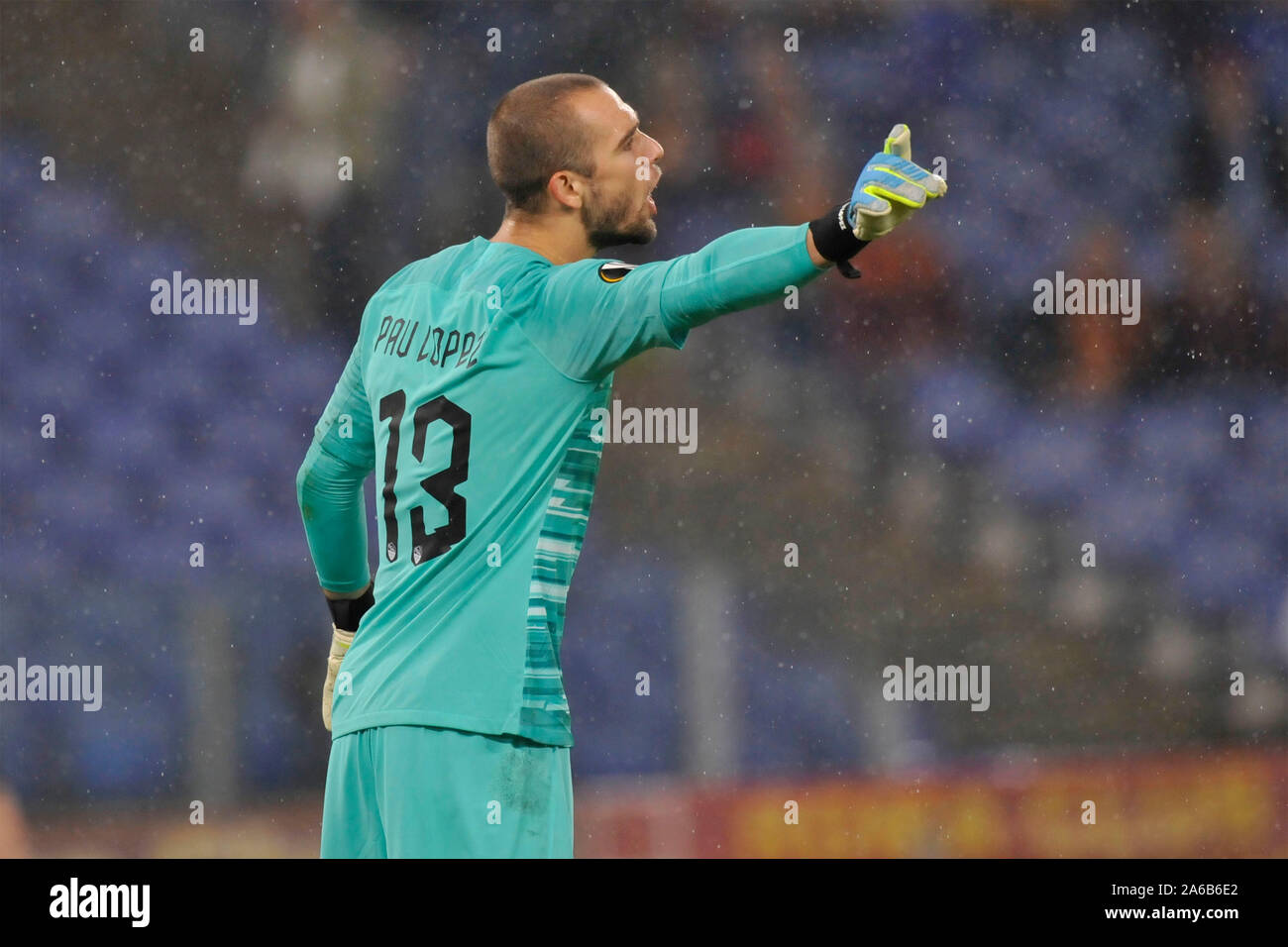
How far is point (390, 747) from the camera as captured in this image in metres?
2.43

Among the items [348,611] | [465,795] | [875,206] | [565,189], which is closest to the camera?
[875,206]

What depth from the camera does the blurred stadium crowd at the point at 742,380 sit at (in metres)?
6.87

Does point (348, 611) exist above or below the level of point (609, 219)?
below

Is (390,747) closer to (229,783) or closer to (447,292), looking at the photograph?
(447,292)


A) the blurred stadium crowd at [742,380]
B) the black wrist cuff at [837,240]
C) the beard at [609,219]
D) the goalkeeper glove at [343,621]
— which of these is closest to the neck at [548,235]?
the beard at [609,219]

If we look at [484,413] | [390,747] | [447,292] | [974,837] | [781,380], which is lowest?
[974,837]

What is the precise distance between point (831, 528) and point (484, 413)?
193 inches

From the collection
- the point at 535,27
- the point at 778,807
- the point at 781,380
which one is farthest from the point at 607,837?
the point at 535,27

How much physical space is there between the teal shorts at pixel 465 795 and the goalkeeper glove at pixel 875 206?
0.87 metres

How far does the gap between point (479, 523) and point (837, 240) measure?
2.27 ft

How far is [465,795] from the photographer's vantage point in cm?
238

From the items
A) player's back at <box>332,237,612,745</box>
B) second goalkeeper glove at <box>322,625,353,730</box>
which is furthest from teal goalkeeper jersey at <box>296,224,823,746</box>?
second goalkeeper glove at <box>322,625,353,730</box>

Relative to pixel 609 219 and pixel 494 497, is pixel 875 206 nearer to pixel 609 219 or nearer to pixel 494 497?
pixel 609 219

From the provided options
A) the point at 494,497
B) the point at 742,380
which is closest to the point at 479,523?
the point at 494,497
